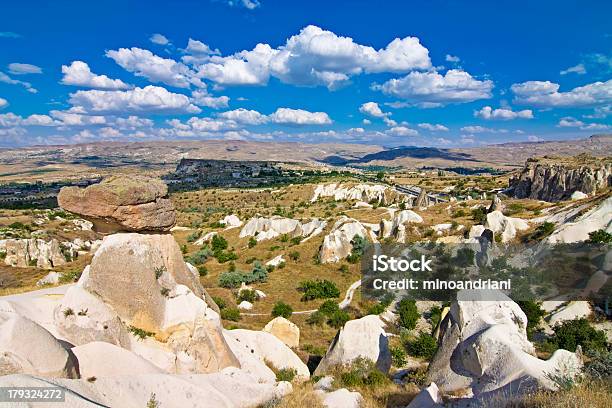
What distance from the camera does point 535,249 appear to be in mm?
27375

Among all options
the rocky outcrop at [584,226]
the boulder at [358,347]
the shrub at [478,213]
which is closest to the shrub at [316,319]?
the boulder at [358,347]


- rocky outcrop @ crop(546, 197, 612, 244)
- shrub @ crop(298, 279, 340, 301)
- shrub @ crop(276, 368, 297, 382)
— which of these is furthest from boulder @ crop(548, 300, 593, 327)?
shrub @ crop(276, 368, 297, 382)

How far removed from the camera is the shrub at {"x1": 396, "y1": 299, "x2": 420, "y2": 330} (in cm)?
2230

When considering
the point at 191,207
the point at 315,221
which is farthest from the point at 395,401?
the point at 191,207

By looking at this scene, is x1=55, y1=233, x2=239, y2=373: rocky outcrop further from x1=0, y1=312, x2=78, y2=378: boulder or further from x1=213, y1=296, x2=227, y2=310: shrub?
x1=213, y1=296, x2=227, y2=310: shrub

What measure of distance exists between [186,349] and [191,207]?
85554 millimetres

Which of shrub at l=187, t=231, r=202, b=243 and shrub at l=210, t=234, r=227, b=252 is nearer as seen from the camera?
shrub at l=210, t=234, r=227, b=252

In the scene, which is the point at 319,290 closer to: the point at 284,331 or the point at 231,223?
the point at 284,331

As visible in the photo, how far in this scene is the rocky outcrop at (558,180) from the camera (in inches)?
2121

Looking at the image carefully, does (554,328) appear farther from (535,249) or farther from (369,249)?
(369,249)

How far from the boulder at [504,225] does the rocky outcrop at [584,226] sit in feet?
10.5

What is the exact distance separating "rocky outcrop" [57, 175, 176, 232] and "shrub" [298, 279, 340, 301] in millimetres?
15457

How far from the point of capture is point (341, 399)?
1034 centimetres

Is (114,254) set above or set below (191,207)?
above
